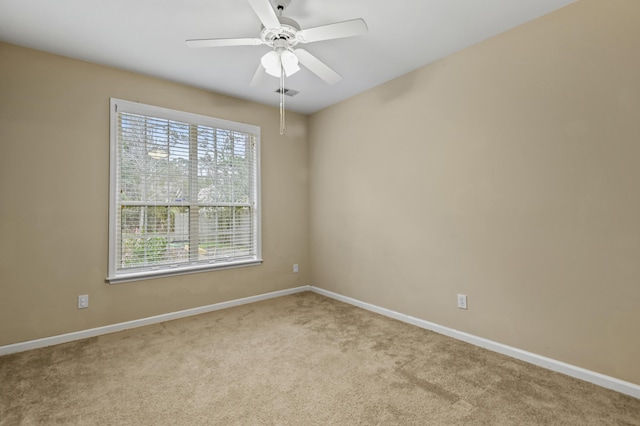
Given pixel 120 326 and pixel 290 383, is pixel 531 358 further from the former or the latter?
pixel 120 326

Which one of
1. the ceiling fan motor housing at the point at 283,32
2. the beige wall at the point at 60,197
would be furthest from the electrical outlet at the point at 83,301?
the ceiling fan motor housing at the point at 283,32

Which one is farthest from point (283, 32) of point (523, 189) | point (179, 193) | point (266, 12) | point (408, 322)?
point (408, 322)

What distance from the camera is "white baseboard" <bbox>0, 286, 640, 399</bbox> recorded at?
206 cm

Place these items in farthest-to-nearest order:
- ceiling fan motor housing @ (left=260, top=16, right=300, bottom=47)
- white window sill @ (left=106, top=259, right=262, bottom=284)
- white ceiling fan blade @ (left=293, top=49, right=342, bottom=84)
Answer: white window sill @ (left=106, top=259, right=262, bottom=284)
white ceiling fan blade @ (left=293, top=49, right=342, bottom=84)
ceiling fan motor housing @ (left=260, top=16, right=300, bottom=47)

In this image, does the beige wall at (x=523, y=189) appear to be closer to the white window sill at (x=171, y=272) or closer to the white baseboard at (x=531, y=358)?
the white baseboard at (x=531, y=358)

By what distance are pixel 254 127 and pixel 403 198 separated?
2.18 metres

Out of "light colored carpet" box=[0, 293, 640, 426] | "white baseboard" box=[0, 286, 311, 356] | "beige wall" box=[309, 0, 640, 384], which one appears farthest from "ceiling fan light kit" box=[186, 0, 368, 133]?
"white baseboard" box=[0, 286, 311, 356]

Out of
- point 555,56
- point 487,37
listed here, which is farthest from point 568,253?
point 487,37

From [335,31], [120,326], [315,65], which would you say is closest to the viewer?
[335,31]

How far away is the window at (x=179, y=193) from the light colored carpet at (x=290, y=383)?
0.85 meters

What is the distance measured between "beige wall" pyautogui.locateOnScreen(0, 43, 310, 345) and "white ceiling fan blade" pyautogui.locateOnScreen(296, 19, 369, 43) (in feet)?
7.03

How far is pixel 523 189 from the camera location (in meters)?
2.44

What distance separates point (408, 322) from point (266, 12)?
3.01 meters

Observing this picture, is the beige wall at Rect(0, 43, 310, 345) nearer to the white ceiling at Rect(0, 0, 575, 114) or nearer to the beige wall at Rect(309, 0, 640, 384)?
the white ceiling at Rect(0, 0, 575, 114)
